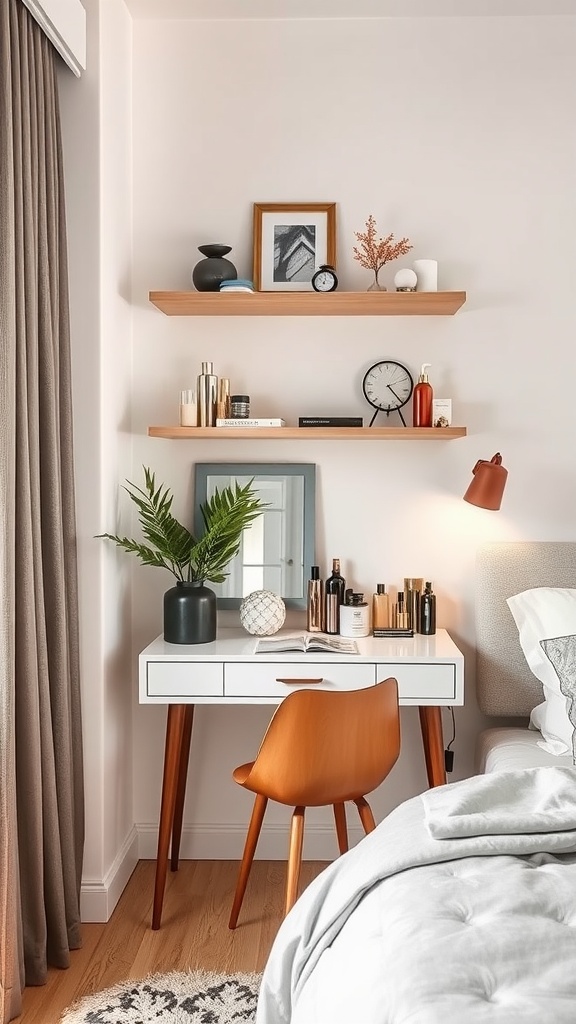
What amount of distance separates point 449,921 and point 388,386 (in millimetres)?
2099

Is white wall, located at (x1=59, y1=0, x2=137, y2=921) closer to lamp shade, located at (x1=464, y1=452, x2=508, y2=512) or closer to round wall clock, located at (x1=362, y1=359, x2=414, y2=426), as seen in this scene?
round wall clock, located at (x1=362, y1=359, x2=414, y2=426)

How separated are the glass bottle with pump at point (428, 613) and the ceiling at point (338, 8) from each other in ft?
6.35

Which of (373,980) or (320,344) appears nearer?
(373,980)

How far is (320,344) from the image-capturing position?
329 centimetres

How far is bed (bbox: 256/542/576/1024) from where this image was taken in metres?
1.29

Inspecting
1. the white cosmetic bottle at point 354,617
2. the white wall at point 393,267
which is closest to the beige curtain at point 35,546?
the white wall at point 393,267

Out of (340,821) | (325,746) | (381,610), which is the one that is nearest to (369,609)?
(381,610)

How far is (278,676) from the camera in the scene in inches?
112

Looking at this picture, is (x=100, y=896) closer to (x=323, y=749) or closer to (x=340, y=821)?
(x=340, y=821)

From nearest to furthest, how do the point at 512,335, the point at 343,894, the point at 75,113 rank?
the point at 343,894 < the point at 75,113 < the point at 512,335

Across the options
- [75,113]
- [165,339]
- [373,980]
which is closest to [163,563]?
[165,339]

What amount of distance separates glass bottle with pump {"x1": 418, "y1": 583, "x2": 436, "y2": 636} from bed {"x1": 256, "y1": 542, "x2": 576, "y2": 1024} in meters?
1.18

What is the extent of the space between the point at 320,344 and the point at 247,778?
1513mm

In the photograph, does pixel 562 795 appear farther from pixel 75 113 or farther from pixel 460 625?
pixel 75 113
